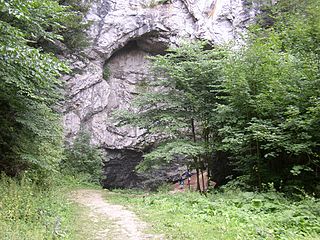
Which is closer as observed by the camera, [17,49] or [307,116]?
[17,49]

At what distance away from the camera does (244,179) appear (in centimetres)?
927

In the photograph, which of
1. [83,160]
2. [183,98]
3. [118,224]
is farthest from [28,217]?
[83,160]

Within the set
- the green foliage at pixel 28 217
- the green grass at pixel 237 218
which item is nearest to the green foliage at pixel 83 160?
the green foliage at pixel 28 217

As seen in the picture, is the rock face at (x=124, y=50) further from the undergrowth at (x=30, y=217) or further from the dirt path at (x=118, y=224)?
the undergrowth at (x=30, y=217)

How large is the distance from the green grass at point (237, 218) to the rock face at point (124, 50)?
14110 millimetres

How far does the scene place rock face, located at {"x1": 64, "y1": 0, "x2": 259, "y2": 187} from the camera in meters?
21.5

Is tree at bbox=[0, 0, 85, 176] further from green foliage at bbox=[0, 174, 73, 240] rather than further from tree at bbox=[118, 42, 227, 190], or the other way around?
tree at bbox=[118, 42, 227, 190]

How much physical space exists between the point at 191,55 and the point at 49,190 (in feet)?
24.4

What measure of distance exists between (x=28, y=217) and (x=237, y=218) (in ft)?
13.1

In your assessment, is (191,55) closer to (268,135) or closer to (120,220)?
(268,135)

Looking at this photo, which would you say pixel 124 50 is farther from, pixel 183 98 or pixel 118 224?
pixel 118 224

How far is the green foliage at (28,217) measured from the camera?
437 centimetres

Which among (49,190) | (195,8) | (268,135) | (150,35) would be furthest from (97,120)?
(268,135)

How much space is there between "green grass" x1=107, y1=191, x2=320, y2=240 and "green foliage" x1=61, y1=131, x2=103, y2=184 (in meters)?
10.3
